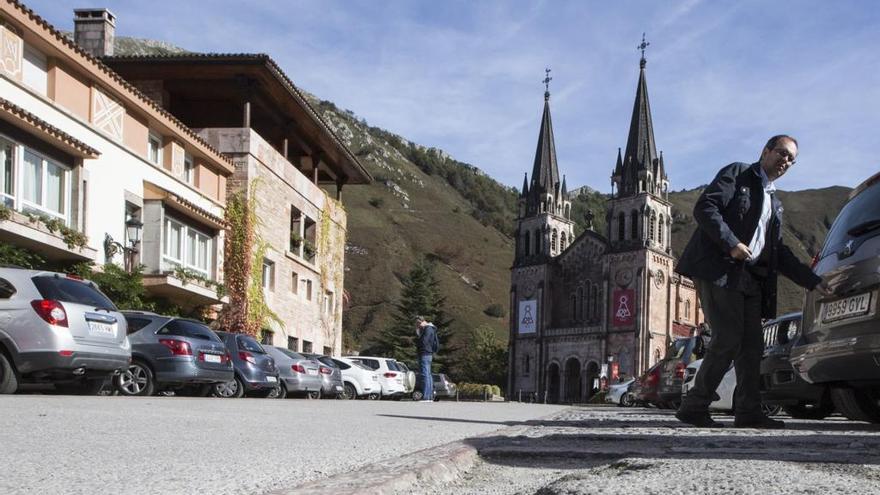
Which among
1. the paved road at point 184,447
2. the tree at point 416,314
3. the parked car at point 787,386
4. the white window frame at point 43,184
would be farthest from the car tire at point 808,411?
the tree at point 416,314

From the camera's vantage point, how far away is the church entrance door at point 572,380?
292 feet

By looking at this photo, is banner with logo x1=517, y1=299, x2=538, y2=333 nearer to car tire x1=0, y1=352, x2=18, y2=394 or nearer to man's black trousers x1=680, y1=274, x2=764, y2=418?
car tire x1=0, y1=352, x2=18, y2=394

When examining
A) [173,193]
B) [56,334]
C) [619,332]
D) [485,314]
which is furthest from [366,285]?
[56,334]

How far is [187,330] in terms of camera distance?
16609 millimetres

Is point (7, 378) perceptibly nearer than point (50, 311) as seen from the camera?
Yes

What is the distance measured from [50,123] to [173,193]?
506cm

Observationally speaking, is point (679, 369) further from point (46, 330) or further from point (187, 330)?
point (46, 330)

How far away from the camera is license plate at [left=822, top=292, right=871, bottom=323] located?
23.0 feet

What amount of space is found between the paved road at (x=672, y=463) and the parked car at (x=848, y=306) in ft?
2.02

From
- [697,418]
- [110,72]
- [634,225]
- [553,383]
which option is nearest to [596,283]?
[634,225]

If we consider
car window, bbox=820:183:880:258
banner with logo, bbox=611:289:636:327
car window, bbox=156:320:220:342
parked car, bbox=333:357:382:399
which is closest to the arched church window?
banner with logo, bbox=611:289:636:327

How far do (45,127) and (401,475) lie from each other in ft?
61.6

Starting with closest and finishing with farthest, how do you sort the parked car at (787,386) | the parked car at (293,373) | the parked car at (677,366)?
the parked car at (787,386) → the parked car at (677,366) → the parked car at (293,373)

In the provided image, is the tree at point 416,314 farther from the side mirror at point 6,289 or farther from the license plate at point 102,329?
the side mirror at point 6,289
